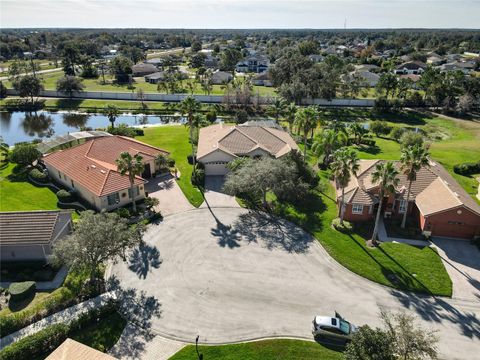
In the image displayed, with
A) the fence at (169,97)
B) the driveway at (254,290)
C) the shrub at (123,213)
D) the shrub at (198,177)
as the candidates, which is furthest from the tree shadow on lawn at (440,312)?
the fence at (169,97)

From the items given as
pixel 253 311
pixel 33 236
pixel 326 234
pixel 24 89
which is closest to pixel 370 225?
pixel 326 234

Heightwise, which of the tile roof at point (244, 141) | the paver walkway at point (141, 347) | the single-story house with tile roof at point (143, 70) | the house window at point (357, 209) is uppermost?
the single-story house with tile roof at point (143, 70)

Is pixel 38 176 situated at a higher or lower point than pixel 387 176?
lower

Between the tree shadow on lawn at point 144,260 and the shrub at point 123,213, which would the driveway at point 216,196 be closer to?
the shrub at point 123,213

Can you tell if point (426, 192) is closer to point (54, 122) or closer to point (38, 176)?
point (38, 176)

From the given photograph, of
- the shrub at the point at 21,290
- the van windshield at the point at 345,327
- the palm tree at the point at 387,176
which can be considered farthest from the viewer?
the palm tree at the point at 387,176

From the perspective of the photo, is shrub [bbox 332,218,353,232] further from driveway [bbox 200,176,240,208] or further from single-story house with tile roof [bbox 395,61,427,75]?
single-story house with tile roof [bbox 395,61,427,75]

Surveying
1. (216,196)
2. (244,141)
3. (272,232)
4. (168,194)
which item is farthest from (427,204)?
(168,194)
